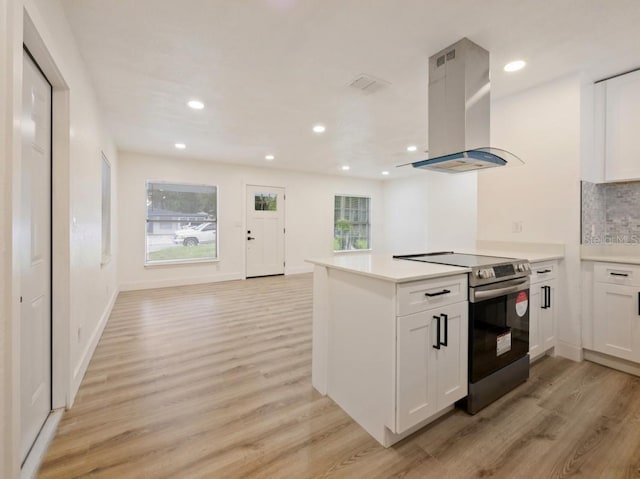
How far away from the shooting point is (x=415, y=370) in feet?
5.13

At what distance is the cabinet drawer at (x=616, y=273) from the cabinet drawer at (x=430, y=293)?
164 centimetres

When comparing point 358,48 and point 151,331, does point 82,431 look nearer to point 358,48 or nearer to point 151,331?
point 151,331

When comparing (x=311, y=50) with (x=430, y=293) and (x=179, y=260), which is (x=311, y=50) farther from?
(x=179, y=260)

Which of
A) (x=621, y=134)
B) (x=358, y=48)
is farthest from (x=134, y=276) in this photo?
(x=621, y=134)

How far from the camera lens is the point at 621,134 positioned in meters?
2.68

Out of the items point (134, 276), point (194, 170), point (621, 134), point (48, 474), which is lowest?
point (48, 474)

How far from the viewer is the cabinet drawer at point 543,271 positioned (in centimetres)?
240

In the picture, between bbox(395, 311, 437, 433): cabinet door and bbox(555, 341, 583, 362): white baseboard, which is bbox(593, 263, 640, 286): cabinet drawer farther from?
bbox(395, 311, 437, 433): cabinet door

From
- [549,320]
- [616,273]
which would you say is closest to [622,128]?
[616,273]

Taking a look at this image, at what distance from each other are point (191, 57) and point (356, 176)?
5.82 metres

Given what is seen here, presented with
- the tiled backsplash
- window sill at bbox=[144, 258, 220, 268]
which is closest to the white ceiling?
the tiled backsplash

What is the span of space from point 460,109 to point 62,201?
109 inches

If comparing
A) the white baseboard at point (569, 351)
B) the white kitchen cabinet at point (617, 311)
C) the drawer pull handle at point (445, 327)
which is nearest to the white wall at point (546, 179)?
the white baseboard at point (569, 351)

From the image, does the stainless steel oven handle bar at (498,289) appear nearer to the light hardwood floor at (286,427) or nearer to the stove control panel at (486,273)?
the stove control panel at (486,273)
